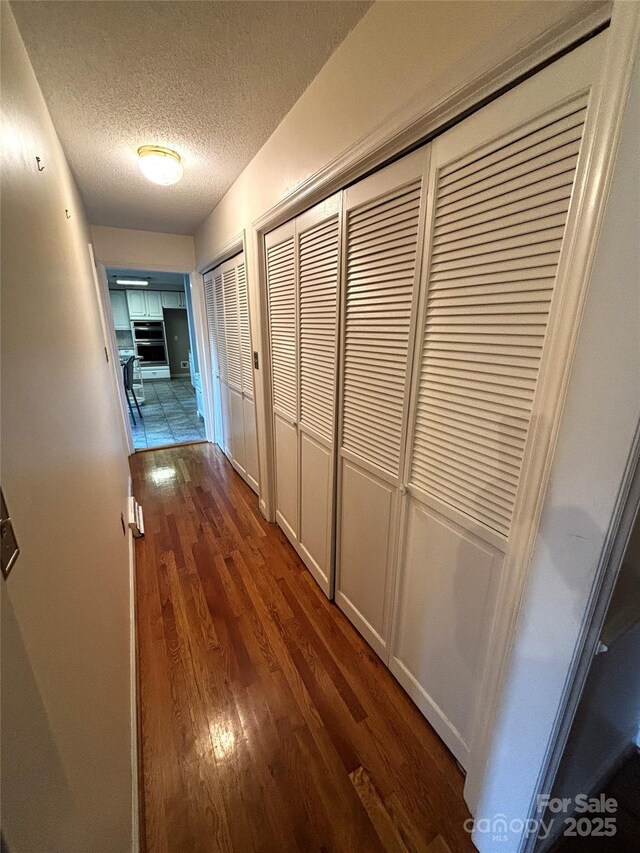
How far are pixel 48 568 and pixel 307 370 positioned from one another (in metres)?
1.36

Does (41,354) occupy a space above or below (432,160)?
below

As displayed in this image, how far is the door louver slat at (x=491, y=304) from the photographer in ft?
2.34

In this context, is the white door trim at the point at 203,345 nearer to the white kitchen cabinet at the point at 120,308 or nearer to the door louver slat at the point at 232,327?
the door louver slat at the point at 232,327

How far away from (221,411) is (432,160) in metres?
3.27

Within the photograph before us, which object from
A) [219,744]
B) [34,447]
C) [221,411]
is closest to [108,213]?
[221,411]

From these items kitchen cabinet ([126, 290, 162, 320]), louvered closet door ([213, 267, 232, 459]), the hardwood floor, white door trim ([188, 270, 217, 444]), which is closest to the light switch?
the hardwood floor

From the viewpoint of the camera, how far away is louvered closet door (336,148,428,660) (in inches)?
42.5

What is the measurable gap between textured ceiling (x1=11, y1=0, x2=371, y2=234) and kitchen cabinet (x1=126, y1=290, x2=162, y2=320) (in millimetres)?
6220

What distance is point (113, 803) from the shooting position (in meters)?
0.83

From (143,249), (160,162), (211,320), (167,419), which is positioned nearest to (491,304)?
(160,162)

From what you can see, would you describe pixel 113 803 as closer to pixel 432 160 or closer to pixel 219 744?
pixel 219 744

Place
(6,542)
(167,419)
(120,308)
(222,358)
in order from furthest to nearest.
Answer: (120,308), (167,419), (222,358), (6,542)

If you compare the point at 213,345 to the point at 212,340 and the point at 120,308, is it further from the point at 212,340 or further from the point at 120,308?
the point at 120,308

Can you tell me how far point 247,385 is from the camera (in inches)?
107
